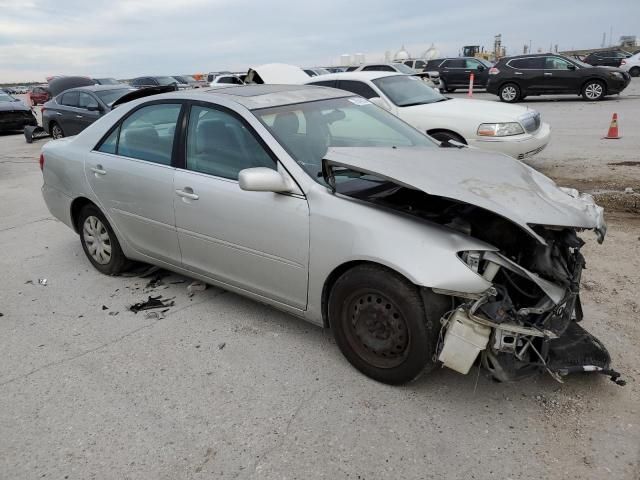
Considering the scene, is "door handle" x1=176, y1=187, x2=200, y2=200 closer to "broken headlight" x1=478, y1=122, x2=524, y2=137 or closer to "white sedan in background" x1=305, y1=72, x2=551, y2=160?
"white sedan in background" x1=305, y1=72, x2=551, y2=160

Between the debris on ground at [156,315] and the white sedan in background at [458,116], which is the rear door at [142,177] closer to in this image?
the debris on ground at [156,315]

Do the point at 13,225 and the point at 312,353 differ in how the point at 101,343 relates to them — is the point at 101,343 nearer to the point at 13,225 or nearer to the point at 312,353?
the point at 312,353

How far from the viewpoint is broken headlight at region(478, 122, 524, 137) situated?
7.15 metres

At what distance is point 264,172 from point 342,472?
1641mm

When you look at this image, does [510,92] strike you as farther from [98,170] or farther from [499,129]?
[98,170]

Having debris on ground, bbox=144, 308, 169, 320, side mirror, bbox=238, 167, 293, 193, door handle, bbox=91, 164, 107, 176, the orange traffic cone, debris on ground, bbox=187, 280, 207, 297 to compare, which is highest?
side mirror, bbox=238, 167, 293, 193

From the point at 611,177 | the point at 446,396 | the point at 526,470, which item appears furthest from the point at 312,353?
the point at 611,177

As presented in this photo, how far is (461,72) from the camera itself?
24.6 meters

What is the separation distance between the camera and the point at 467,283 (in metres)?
2.50

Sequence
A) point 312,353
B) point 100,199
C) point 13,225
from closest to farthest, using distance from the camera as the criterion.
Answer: point 312,353 → point 100,199 → point 13,225

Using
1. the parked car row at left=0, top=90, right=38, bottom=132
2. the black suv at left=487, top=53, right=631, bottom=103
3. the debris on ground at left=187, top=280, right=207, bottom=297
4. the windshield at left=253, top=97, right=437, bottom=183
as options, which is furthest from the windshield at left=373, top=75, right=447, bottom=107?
the parked car row at left=0, top=90, right=38, bottom=132

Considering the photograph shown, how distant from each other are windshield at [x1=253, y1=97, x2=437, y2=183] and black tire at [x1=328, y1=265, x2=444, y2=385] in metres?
0.71

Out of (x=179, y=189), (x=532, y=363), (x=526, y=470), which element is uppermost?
(x=179, y=189)

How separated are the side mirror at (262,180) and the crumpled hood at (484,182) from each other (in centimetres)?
30
